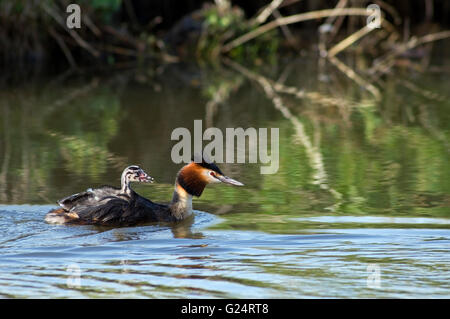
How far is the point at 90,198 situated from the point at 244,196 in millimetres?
1693

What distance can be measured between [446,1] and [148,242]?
20.6 m

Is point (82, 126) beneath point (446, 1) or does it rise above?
beneath

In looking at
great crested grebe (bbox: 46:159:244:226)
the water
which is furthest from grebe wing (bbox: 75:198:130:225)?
the water

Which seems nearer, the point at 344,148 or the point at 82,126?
the point at 344,148

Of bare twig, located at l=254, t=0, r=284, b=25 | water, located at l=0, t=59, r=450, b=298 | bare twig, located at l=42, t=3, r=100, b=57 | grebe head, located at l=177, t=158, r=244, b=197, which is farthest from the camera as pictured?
bare twig, located at l=254, t=0, r=284, b=25

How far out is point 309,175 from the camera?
9.95 metres

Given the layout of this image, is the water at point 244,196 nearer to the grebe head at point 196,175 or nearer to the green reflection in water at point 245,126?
the green reflection in water at point 245,126

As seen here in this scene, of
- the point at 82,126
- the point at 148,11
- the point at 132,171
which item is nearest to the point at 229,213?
the point at 132,171

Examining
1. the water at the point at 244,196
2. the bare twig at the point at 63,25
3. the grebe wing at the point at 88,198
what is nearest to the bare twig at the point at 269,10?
the water at the point at 244,196

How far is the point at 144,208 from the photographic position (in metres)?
8.05

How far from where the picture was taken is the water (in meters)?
6.30

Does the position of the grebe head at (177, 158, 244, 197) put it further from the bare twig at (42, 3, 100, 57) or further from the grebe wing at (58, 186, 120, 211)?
the bare twig at (42, 3, 100, 57)

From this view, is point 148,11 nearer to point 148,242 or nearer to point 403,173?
point 403,173

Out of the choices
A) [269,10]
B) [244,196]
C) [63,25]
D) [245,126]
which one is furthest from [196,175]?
[269,10]
